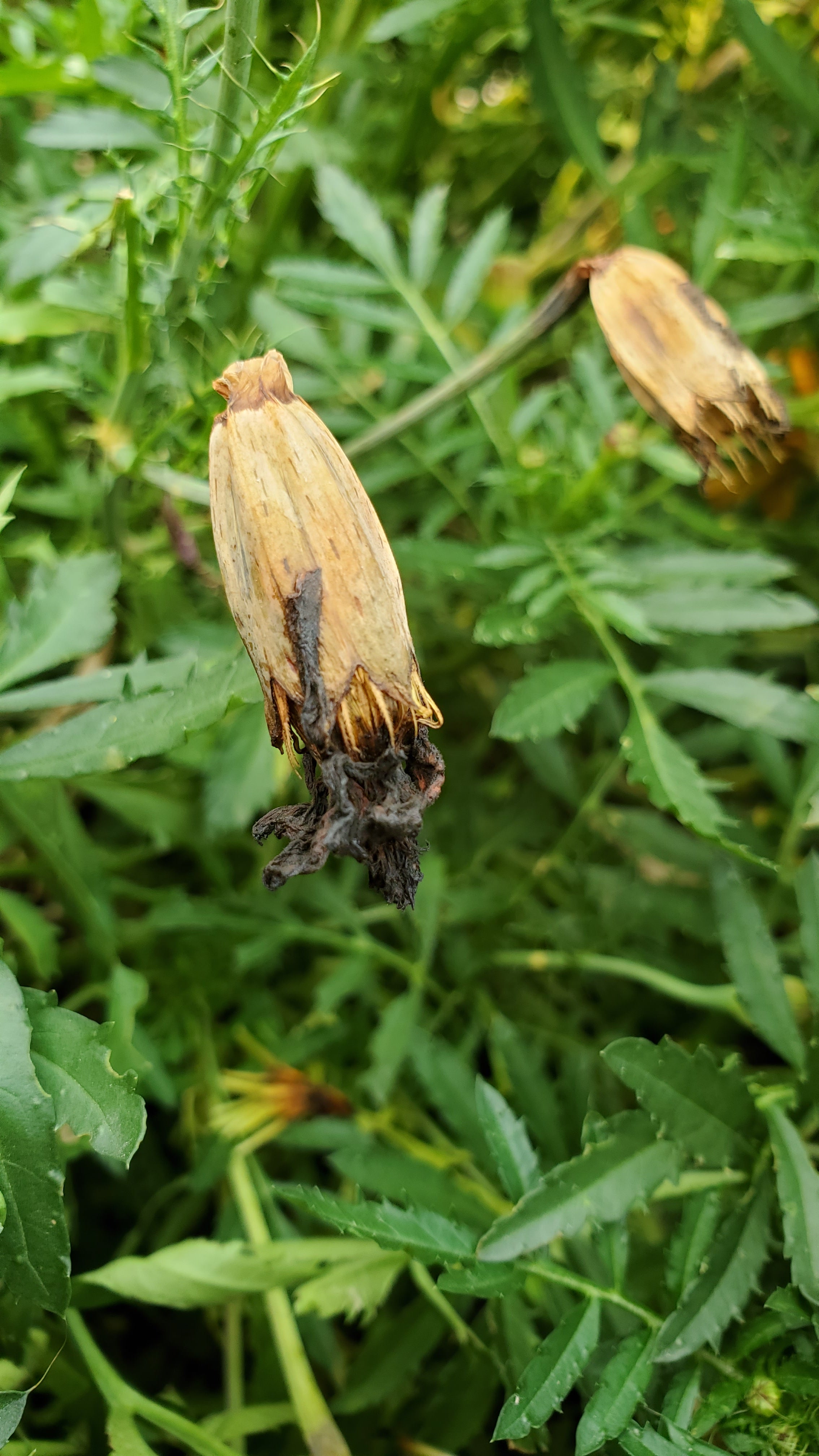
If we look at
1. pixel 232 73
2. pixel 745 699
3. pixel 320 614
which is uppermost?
pixel 232 73

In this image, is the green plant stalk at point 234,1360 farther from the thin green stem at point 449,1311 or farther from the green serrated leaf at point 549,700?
the green serrated leaf at point 549,700

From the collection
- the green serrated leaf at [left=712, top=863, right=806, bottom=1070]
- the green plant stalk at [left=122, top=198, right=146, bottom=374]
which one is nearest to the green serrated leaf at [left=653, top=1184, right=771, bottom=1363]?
the green serrated leaf at [left=712, top=863, right=806, bottom=1070]

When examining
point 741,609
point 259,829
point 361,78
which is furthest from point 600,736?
point 361,78

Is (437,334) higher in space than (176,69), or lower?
lower

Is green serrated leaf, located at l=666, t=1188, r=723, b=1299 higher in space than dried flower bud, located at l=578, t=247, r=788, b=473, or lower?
lower

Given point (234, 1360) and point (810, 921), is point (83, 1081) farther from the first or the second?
point (810, 921)

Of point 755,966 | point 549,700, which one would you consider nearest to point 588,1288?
point 755,966

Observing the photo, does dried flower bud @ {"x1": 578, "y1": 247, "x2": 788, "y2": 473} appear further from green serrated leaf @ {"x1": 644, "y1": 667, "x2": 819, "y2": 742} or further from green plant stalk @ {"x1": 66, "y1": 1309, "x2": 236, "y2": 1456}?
green plant stalk @ {"x1": 66, "y1": 1309, "x2": 236, "y2": 1456}
